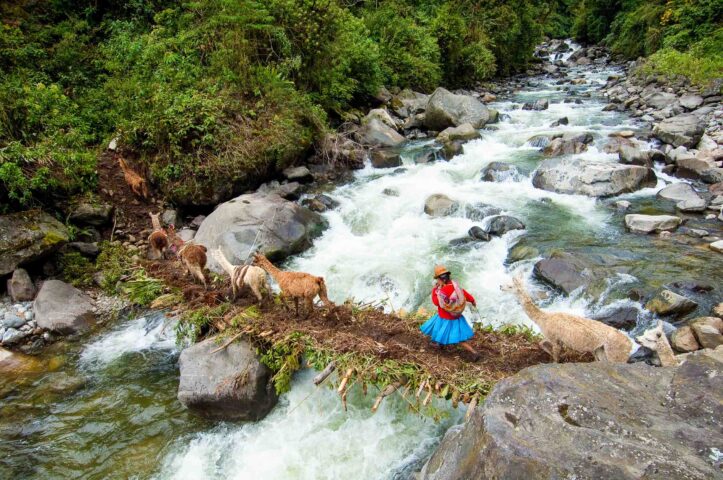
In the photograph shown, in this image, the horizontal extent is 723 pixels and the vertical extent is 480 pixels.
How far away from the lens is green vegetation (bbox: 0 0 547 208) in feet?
37.6

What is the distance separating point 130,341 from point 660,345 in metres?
9.62

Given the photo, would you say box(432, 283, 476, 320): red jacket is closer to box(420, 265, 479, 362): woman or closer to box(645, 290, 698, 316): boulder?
box(420, 265, 479, 362): woman

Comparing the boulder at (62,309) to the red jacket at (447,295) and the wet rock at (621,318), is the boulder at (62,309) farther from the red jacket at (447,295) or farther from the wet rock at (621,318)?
the wet rock at (621,318)

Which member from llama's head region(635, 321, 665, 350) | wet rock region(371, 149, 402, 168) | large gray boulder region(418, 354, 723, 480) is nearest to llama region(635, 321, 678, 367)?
llama's head region(635, 321, 665, 350)

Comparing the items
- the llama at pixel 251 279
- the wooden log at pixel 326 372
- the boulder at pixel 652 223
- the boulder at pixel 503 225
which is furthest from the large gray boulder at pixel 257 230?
the boulder at pixel 652 223

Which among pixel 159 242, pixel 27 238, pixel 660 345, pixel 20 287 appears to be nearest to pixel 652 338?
pixel 660 345

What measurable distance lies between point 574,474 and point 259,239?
9.04m

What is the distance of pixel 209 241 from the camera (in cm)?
1102

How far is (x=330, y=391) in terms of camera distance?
23.4 ft

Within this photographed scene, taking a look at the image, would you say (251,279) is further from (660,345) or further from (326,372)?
(660,345)

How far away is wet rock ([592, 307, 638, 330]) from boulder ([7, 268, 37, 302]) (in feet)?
40.0

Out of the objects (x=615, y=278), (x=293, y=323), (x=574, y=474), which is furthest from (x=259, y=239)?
(x=574, y=474)

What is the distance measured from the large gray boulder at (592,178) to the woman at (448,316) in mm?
9588

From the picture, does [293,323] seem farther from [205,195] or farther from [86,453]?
[205,195]
